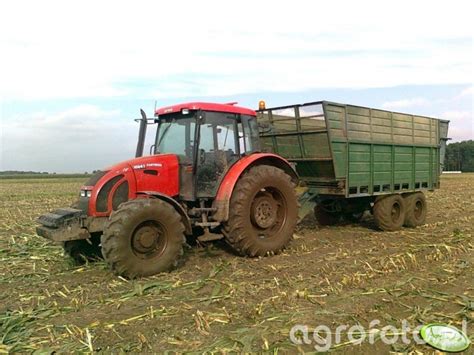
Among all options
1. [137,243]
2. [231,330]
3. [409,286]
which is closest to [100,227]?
[137,243]

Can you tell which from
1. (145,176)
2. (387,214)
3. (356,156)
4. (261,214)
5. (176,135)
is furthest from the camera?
(387,214)

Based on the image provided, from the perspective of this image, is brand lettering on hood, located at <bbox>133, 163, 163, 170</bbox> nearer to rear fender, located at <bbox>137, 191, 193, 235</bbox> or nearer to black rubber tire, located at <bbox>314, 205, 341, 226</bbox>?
rear fender, located at <bbox>137, 191, 193, 235</bbox>

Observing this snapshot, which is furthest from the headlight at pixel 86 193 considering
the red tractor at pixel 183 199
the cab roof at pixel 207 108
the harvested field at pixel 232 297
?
the cab roof at pixel 207 108

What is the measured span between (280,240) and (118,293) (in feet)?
9.97

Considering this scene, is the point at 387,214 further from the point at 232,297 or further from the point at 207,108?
the point at 232,297

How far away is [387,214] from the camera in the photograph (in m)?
9.91

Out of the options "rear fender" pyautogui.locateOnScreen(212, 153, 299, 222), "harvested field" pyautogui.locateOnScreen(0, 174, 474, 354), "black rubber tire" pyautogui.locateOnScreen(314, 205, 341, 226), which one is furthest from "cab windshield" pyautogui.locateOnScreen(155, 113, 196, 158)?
"black rubber tire" pyautogui.locateOnScreen(314, 205, 341, 226)

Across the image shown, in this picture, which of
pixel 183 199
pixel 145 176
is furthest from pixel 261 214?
pixel 145 176

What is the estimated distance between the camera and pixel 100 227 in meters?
6.25

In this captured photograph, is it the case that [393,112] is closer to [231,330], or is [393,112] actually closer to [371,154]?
[371,154]

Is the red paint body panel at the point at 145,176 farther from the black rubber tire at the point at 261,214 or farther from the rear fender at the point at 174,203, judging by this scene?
the black rubber tire at the point at 261,214

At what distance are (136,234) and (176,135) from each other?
1.90 m

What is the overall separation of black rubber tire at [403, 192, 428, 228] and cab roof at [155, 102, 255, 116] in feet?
16.2

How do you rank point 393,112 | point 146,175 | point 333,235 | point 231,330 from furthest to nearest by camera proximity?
point 393,112 < point 333,235 < point 146,175 < point 231,330
